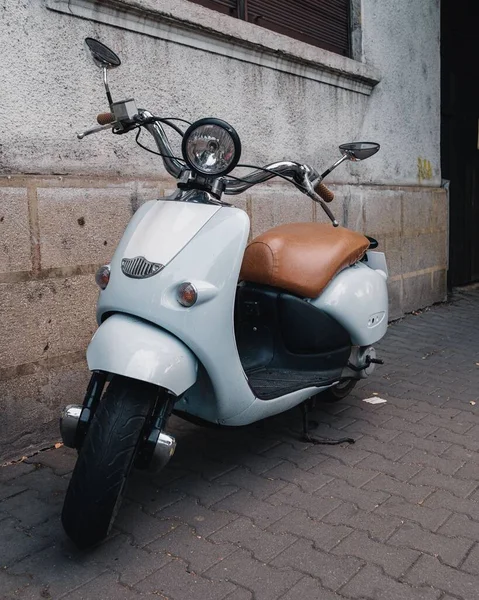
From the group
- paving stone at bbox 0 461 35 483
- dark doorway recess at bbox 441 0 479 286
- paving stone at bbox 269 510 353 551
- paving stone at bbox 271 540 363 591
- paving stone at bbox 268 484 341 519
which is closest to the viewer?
paving stone at bbox 271 540 363 591

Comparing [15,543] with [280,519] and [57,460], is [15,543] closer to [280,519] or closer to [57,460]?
[57,460]

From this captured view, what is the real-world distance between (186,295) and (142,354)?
289mm

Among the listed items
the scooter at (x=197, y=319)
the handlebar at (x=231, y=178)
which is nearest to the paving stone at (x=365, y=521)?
the scooter at (x=197, y=319)

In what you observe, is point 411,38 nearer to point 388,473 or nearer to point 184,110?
point 184,110

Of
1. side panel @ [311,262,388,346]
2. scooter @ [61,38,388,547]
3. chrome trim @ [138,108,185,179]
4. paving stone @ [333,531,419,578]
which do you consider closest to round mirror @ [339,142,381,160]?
scooter @ [61,38,388,547]

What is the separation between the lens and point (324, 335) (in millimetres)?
3359

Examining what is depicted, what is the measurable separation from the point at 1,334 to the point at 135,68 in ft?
5.90

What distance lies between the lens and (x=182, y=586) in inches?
87.1

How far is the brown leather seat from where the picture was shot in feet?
10.8

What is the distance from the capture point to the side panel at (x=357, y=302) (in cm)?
338

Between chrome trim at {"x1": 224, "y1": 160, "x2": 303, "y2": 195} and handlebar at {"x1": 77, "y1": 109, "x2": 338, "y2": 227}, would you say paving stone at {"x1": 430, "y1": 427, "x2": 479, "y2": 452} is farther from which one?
chrome trim at {"x1": 224, "y1": 160, "x2": 303, "y2": 195}

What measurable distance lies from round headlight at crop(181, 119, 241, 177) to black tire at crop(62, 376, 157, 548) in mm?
888

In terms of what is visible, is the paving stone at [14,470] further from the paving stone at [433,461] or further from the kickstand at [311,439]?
the paving stone at [433,461]

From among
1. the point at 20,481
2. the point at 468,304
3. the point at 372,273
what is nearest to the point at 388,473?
the point at 372,273
